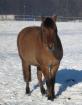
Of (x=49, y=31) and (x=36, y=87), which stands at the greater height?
(x=49, y=31)

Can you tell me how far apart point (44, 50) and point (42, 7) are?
106061mm

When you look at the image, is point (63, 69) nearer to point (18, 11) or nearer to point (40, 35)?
point (40, 35)

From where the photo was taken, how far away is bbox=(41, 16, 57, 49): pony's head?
7223 millimetres

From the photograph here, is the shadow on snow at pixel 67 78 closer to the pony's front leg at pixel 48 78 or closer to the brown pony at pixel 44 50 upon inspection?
the pony's front leg at pixel 48 78

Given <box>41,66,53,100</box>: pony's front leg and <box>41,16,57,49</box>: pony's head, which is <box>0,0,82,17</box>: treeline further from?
<box>41,16,57,49</box>: pony's head

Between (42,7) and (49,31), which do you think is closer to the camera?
(49,31)

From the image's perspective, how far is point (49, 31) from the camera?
728 centimetres

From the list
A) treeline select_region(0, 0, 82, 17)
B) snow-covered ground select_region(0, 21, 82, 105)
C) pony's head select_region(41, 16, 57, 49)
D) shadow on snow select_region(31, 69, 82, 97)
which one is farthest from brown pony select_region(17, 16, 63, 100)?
treeline select_region(0, 0, 82, 17)

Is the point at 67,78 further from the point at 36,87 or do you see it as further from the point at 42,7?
the point at 42,7

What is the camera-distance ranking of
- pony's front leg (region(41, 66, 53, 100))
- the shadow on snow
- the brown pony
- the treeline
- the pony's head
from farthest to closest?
the treeline → the shadow on snow → pony's front leg (region(41, 66, 53, 100)) → the brown pony → the pony's head

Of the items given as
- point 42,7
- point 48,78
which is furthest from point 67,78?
point 42,7

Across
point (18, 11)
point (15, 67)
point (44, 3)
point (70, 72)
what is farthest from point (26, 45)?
point (44, 3)

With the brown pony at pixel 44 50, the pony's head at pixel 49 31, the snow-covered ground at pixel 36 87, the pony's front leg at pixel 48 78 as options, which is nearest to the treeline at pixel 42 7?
the snow-covered ground at pixel 36 87

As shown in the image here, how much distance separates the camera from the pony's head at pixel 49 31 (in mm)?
7223
